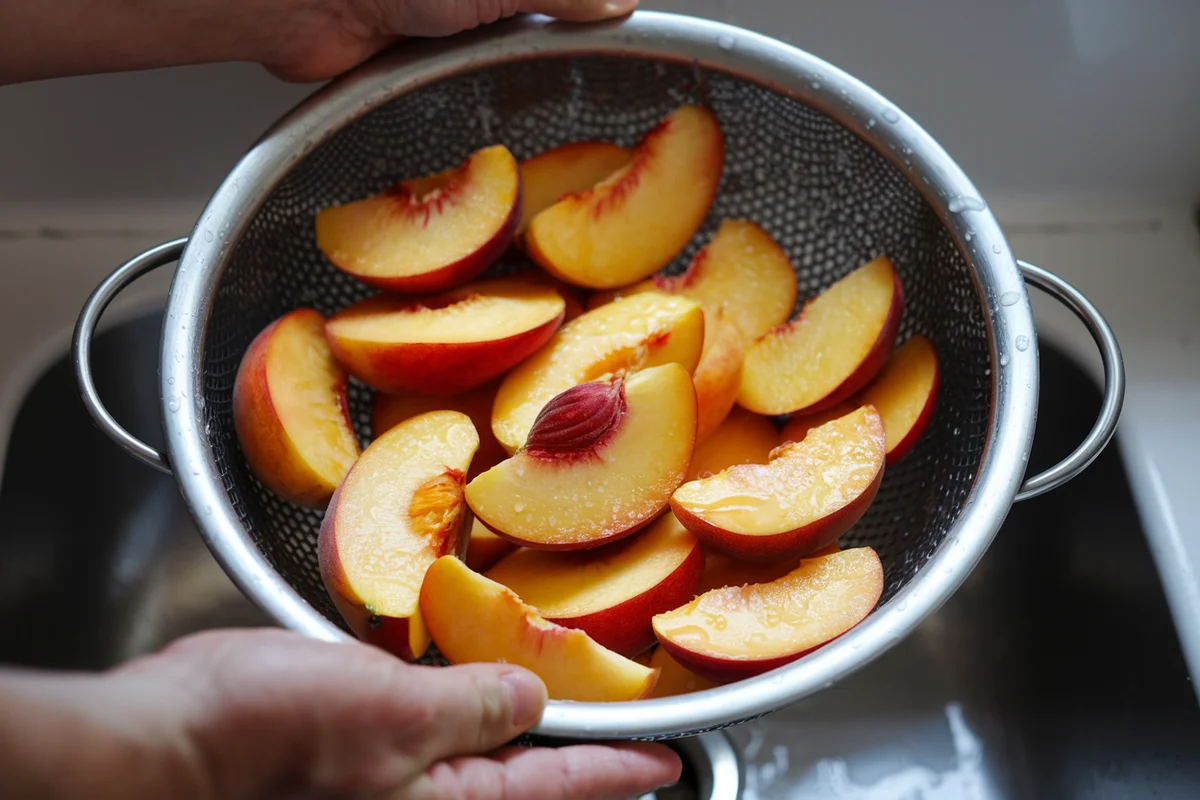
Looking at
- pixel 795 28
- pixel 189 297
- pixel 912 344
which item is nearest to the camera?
pixel 189 297

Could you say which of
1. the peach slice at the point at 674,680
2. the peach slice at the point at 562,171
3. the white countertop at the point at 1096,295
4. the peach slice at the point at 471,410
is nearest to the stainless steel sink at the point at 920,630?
the white countertop at the point at 1096,295

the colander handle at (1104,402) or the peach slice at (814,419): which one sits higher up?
the colander handle at (1104,402)

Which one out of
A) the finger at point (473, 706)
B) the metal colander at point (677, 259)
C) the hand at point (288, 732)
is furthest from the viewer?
the metal colander at point (677, 259)

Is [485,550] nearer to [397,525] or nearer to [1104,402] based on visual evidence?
[397,525]

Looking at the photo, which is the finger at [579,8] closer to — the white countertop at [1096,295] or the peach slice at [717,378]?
the peach slice at [717,378]

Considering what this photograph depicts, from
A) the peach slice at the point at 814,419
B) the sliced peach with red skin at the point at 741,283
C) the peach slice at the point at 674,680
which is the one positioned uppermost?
the sliced peach with red skin at the point at 741,283

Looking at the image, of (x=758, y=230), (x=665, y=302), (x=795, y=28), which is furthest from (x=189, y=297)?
(x=795, y=28)

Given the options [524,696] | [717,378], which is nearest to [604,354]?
[717,378]

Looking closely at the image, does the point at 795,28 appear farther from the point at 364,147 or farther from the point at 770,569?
the point at 770,569
